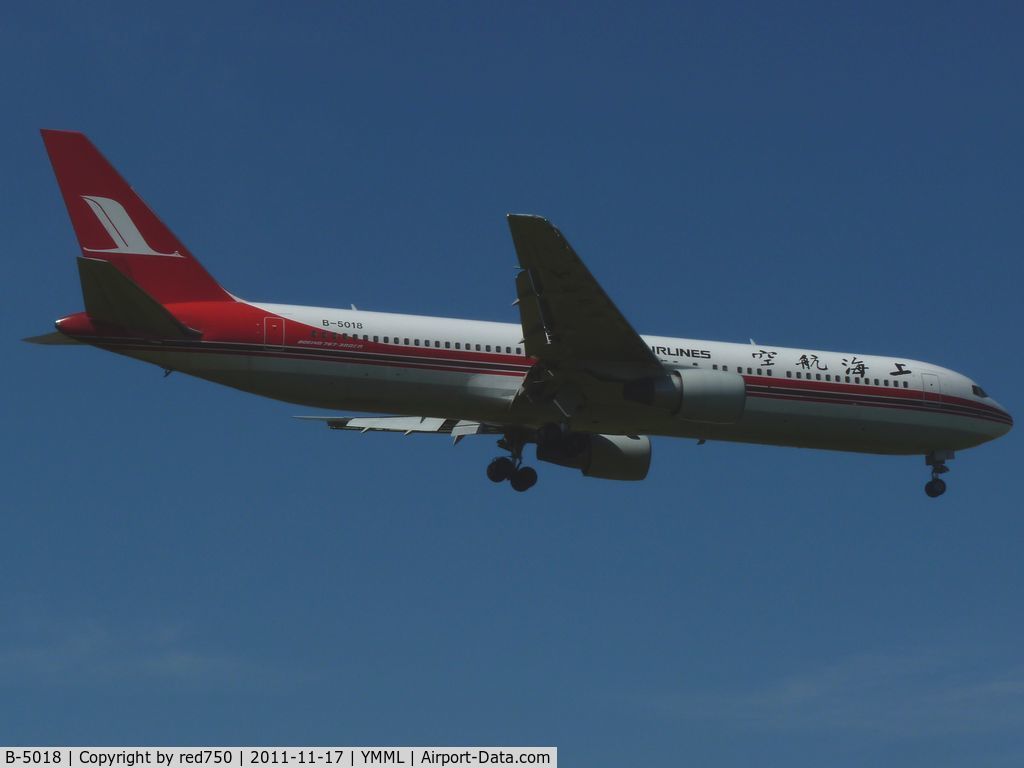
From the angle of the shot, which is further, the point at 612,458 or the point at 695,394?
the point at 612,458

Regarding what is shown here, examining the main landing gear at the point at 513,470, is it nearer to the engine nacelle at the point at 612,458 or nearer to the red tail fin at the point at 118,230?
the engine nacelle at the point at 612,458

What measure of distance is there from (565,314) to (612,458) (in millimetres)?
6673

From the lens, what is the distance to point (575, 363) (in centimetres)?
3278

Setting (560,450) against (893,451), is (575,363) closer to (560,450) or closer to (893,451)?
(560,450)

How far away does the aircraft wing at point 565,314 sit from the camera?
1176 inches

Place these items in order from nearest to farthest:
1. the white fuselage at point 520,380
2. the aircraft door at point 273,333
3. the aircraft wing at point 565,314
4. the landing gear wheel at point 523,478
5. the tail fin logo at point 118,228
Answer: the aircraft wing at point 565,314, the aircraft door at point 273,333, the white fuselage at point 520,380, the tail fin logo at point 118,228, the landing gear wheel at point 523,478

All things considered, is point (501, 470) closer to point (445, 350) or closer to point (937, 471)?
point (445, 350)

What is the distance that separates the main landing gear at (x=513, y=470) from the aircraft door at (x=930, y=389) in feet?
32.2

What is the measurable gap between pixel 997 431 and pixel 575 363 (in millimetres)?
12516

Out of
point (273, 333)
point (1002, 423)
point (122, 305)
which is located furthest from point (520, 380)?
point (1002, 423)

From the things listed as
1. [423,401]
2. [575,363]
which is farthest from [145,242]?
[575,363]

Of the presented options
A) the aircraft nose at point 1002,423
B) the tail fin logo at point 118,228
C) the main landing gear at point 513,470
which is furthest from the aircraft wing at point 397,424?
the aircraft nose at point 1002,423

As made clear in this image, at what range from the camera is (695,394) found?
3247 cm

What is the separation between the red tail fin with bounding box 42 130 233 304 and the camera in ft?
107
